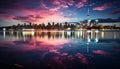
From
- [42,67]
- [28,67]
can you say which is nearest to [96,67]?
[42,67]

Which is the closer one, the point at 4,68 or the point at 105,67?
the point at 4,68

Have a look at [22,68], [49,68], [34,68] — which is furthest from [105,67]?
[22,68]

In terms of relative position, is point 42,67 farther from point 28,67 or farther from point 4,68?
point 4,68

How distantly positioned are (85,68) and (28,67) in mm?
4347

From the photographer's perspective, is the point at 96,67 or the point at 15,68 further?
the point at 96,67

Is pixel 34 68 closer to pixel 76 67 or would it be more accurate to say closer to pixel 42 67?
pixel 42 67

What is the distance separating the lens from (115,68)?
12203 mm

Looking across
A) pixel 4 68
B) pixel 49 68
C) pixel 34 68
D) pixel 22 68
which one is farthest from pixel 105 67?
pixel 4 68

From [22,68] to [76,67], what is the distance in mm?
4107

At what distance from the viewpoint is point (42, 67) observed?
41.0ft

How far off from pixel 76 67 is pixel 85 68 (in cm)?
73

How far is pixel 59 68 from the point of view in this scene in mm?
12195

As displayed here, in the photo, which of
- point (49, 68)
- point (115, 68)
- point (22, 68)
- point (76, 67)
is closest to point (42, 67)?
point (49, 68)

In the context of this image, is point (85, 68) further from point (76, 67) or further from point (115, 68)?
point (115, 68)
